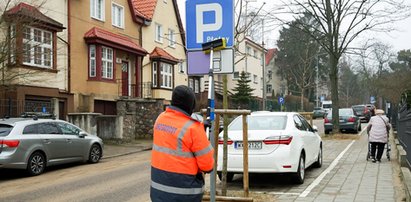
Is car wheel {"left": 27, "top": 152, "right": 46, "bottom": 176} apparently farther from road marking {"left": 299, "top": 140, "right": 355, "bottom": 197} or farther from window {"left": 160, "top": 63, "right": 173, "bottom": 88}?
window {"left": 160, "top": 63, "right": 173, "bottom": 88}

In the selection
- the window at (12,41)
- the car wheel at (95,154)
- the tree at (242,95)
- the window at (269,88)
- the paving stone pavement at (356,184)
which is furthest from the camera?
the window at (269,88)

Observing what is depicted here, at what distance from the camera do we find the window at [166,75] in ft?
→ 104

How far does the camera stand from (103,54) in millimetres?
25141

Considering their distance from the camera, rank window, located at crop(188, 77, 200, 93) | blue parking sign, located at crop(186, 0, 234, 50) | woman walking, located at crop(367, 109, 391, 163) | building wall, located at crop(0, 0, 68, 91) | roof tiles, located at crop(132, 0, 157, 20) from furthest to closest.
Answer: window, located at crop(188, 77, 200, 93), roof tiles, located at crop(132, 0, 157, 20), building wall, located at crop(0, 0, 68, 91), woman walking, located at crop(367, 109, 391, 163), blue parking sign, located at crop(186, 0, 234, 50)

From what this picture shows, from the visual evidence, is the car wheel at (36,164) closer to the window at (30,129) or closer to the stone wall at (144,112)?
the window at (30,129)

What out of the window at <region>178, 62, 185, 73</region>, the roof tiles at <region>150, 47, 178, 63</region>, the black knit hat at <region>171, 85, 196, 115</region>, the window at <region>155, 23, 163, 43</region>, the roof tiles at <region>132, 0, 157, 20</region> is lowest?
the black knit hat at <region>171, 85, 196, 115</region>

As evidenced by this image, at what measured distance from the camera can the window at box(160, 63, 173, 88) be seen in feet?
104

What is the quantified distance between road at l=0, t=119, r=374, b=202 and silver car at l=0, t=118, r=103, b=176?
0.39 meters

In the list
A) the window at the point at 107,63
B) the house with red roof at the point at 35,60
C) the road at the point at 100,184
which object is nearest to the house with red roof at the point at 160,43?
the window at the point at 107,63

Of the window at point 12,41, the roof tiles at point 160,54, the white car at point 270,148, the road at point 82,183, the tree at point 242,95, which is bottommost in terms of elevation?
the road at point 82,183

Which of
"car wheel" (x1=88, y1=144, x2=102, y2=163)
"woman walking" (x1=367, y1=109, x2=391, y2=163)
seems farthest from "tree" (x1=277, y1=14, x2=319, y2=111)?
"car wheel" (x1=88, y1=144, x2=102, y2=163)

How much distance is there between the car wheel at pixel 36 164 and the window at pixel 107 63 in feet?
40.3

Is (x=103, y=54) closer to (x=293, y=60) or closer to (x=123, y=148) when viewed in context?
(x=123, y=148)

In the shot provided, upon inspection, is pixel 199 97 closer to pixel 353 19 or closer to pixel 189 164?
pixel 353 19
